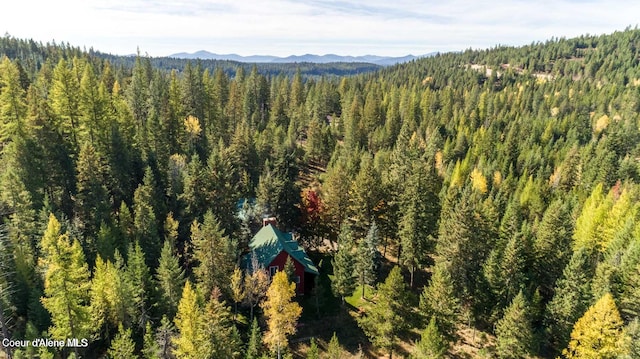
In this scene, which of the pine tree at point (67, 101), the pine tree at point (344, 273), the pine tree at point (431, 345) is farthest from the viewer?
the pine tree at point (67, 101)

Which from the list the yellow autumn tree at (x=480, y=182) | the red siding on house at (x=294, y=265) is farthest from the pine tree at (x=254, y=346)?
the yellow autumn tree at (x=480, y=182)

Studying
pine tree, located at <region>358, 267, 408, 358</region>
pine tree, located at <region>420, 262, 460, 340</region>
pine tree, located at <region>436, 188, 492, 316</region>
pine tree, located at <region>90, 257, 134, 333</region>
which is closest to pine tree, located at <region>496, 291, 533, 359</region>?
pine tree, located at <region>420, 262, 460, 340</region>

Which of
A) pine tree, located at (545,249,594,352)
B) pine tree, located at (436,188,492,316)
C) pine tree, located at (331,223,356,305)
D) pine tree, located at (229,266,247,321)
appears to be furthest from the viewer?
pine tree, located at (331,223,356,305)

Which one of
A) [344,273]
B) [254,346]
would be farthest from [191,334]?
[344,273]

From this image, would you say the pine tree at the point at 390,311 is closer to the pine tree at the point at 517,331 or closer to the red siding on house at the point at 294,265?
the pine tree at the point at 517,331

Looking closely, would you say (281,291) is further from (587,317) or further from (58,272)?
(587,317)

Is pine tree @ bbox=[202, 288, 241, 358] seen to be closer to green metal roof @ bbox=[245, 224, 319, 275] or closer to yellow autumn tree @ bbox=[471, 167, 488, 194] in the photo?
green metal roof @ bbox=[245, 224, 319, 275]
